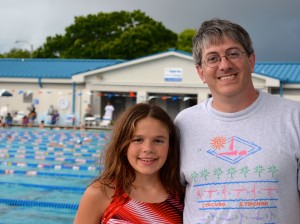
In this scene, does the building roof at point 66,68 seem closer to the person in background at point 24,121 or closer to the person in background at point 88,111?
the person in background at point 88,111

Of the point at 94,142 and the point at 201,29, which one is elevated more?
the point at 201,29

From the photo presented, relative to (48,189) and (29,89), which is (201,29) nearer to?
(48,189)

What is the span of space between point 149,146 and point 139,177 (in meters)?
0.23

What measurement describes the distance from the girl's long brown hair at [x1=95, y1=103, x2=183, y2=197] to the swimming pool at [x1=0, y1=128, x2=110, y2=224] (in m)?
0.69

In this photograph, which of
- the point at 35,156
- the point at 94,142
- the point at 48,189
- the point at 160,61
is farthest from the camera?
the point at 160,61

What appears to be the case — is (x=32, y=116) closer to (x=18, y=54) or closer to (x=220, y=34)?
(x=220, y=34)

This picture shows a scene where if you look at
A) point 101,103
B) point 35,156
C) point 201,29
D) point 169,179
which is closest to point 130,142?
point 169,179

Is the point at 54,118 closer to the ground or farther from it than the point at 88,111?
closer to the ground

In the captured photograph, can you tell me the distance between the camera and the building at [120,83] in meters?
23.5

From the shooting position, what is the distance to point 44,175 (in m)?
10.1

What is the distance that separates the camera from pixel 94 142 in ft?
54.9

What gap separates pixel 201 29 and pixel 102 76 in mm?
23129

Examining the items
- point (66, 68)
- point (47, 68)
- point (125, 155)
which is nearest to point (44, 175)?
point (125, 155)

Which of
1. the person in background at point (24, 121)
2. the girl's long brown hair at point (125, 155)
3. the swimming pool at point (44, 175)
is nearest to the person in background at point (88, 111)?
the person in background at point (24, 121)
